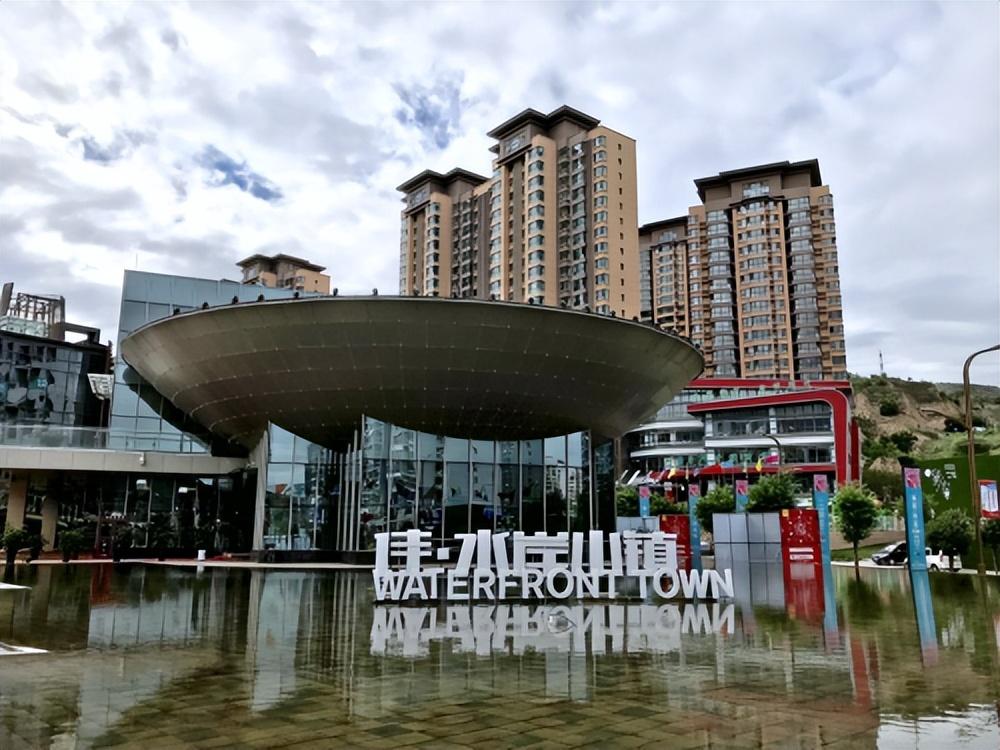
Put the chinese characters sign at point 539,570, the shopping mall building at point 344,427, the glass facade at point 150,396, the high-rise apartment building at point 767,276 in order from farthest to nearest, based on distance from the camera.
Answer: the high-rise apartment building at point 767,276 → the glass facade at point 150,396 → the shopping mall building at point 344,427 → the chinese characters sign at point 539,570

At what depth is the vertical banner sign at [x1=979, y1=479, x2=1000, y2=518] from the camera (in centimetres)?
3559

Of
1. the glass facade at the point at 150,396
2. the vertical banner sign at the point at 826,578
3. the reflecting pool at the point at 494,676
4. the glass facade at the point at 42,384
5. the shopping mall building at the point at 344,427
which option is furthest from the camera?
the glass facade at the point at 42,384

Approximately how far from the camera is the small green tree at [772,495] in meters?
55.4

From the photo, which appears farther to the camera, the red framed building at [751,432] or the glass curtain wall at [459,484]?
the red framed building at [751,432]

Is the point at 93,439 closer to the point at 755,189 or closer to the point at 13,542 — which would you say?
the point at 13,542

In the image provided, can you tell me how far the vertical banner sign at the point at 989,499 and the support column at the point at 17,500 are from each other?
5095 centimetres

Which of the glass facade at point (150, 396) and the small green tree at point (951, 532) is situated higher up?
the glass facade at point (150, 396)

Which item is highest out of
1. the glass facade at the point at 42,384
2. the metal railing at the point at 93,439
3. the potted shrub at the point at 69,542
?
the glass facade at the point at 42,384

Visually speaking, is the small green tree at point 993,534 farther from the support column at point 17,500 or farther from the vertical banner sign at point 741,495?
the support column at point 17,500

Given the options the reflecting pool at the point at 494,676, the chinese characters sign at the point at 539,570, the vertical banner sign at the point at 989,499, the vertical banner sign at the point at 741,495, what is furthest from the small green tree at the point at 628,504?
the reflecting pool at the point at 494,676

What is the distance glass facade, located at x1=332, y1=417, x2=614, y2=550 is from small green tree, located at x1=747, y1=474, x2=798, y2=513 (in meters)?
20.2

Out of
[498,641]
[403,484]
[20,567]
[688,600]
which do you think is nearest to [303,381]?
[403,484]

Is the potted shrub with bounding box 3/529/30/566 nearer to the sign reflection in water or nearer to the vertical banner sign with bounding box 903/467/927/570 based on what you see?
the sign reflection in water

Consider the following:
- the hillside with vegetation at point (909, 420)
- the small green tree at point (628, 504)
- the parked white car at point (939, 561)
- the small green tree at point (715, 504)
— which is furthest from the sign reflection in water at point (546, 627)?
the hillside with vegetation at point (909, 420)
